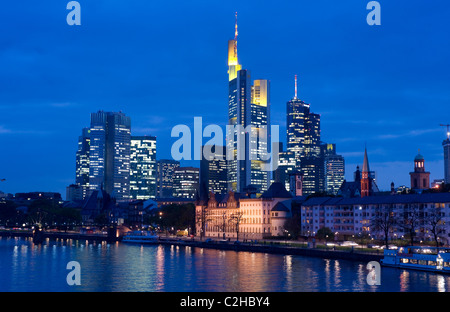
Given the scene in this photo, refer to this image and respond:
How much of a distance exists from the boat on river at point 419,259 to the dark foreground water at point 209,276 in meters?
2.66

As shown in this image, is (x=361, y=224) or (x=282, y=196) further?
(x=282, y=196)

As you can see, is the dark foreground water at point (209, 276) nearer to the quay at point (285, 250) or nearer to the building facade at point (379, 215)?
the quay at point (285, 250)

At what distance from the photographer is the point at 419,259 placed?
99.5 metres

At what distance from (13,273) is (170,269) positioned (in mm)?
24477

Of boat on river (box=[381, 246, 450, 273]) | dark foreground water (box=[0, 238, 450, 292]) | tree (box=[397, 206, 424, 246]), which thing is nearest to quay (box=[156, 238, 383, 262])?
dark foreground water (box=[0, 238, 450, 292])

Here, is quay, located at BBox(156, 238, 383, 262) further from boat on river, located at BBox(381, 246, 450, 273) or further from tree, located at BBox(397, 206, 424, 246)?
tree, located at BBox(397, 206, 424, 246)

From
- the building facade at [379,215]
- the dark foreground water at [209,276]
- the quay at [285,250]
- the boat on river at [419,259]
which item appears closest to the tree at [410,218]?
the building facade at [379,215]

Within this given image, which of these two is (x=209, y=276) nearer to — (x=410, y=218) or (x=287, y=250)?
(x=287, y=250)

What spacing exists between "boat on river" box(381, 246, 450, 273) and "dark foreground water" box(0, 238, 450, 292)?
2.66m

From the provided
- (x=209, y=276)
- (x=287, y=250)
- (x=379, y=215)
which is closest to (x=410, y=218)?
(x=379, y=215)

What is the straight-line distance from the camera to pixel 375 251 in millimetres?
118938

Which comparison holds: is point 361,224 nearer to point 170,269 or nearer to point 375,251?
point 375,251
